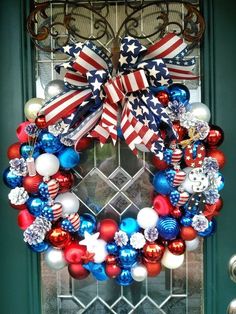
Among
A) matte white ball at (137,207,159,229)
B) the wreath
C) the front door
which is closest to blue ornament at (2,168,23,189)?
the wreath

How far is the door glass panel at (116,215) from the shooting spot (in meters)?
1.80

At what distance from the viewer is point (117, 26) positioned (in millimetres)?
1791

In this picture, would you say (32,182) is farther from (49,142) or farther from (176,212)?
(176,212)

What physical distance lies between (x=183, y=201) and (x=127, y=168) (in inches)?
12.1

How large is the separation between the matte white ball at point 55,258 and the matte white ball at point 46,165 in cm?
28

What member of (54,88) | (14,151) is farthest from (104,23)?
(14,151)

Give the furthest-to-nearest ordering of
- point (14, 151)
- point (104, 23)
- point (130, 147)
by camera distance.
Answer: point (104, 23), point (14, 151), point (130, 147)

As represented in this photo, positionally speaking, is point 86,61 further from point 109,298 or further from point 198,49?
point 109,298

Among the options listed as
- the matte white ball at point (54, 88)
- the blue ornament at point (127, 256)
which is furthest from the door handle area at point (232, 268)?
the matte white ball at point (54, 88)

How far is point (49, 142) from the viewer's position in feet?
5.23

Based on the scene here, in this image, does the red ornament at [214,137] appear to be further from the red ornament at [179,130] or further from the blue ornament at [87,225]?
the blue ornament at [87,225]

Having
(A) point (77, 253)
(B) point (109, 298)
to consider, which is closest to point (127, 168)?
(A) point (77, 253)

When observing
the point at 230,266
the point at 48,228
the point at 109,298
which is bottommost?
the point at 109,298

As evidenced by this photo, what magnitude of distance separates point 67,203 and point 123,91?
0.42 m
